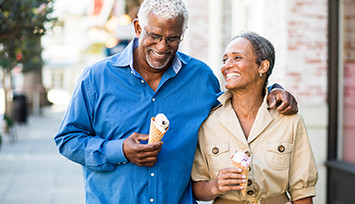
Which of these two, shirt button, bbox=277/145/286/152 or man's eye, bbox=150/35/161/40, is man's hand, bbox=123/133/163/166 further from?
shirt button, bbox=277/145/286/152

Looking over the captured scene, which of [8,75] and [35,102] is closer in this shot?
[8,75]

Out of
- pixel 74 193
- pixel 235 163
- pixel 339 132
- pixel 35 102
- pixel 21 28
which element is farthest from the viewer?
pixel 35 102

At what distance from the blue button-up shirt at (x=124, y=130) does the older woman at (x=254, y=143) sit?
0.41ft

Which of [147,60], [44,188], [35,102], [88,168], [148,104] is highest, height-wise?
[147,60]

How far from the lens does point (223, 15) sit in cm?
967

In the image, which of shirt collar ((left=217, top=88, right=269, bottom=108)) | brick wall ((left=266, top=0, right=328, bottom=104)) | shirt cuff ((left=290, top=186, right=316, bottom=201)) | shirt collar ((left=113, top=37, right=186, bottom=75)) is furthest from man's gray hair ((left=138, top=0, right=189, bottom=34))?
brick wall ((left=266, top=0, right=328, bottom=104))

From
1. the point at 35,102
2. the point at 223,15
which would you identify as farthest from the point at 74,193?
the point at 35,102

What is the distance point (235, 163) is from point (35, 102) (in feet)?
85.9

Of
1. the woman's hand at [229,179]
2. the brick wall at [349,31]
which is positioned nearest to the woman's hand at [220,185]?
the woman's hand at [229,179]

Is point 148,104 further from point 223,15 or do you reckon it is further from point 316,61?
point 223,15

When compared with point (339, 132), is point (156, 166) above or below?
above

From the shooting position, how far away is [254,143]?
303 centimetres

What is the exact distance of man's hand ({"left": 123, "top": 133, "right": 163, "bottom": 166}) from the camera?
267cm

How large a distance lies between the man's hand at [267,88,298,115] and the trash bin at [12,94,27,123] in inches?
722
